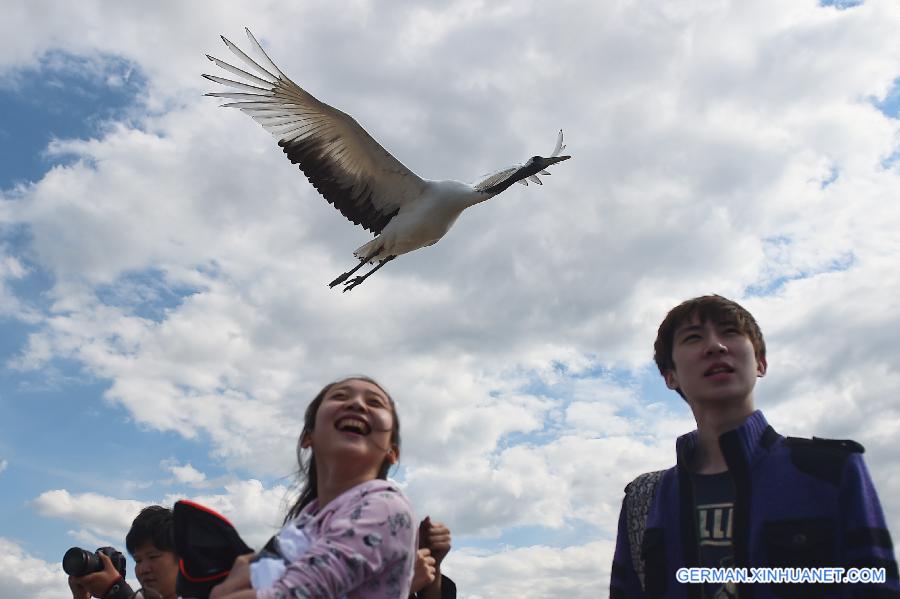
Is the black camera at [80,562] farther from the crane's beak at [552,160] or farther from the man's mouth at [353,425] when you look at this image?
the crane's beak at [552,160]

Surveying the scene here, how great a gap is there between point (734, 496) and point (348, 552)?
1.38 metres

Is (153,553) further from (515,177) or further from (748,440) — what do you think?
(515,177)

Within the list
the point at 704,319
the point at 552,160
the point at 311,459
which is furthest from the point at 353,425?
the point at 552,160

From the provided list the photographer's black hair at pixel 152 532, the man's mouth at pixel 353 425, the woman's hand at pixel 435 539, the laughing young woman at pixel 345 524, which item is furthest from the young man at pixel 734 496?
the photographer's black hair at pixel 152 532

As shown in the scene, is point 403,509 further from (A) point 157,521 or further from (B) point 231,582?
(A) point 157,521

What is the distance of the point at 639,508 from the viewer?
2885mm

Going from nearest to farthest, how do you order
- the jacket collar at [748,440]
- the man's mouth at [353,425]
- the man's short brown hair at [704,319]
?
the man's mouth at [353,425] < the jacket collar at [748,440] < the man's short brown hair at [704,319]

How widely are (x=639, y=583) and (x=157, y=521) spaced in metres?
2.77

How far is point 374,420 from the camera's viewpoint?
2.42 metres

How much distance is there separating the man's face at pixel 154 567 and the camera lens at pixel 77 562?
18.1 inches

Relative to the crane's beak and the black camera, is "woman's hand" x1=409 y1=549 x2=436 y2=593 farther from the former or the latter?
the crane's beak

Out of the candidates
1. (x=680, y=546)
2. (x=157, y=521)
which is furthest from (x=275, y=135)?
(x=680, y=546)

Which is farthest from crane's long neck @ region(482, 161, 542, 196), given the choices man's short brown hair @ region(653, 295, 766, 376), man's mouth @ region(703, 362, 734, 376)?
man's mouth @ region(703, 362, 734, 376)

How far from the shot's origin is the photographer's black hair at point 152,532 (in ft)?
13.9
